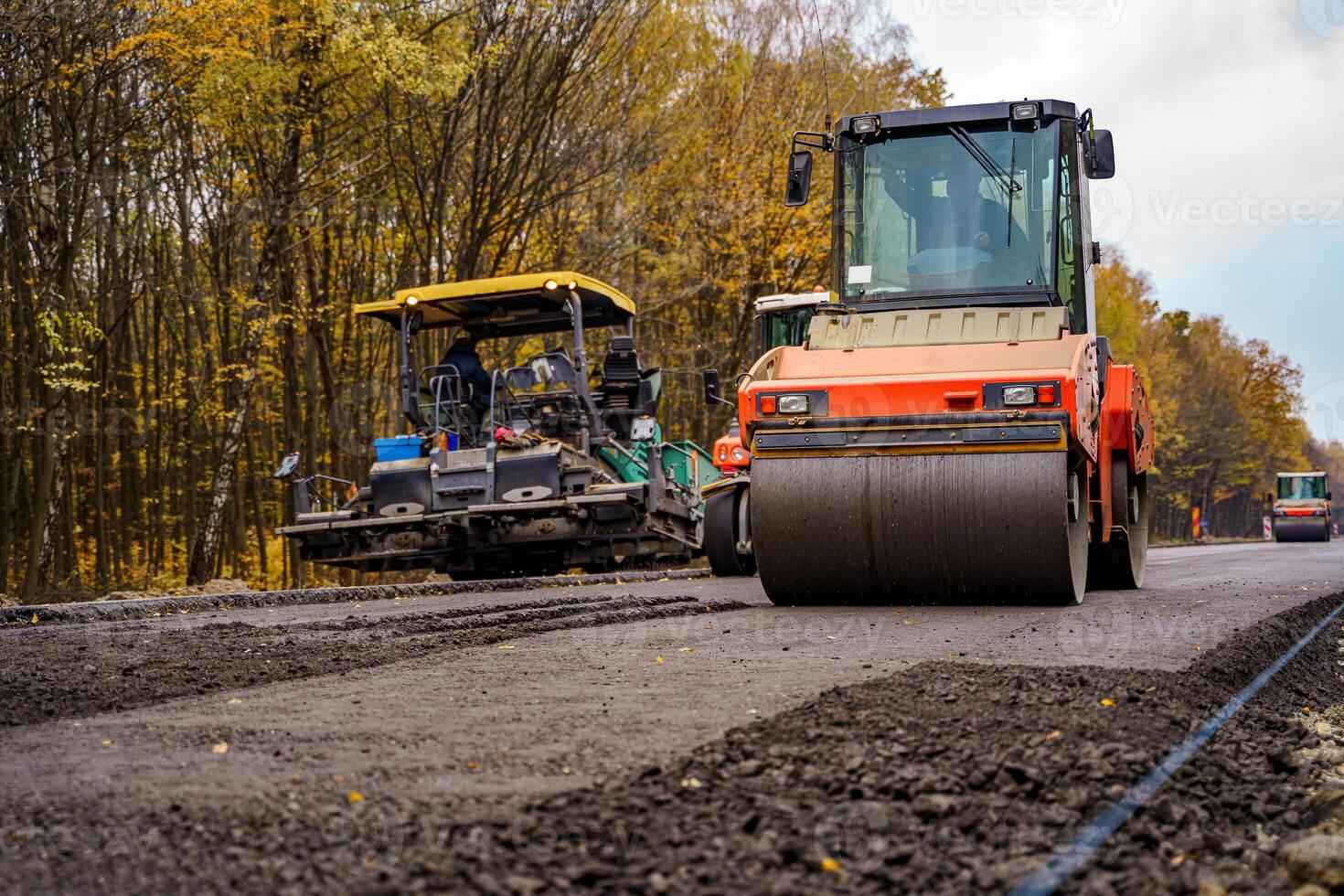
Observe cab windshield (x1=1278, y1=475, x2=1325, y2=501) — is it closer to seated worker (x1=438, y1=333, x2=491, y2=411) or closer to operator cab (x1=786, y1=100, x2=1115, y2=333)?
seated worker (x1=438, y1=333, x2=491, y2=411)

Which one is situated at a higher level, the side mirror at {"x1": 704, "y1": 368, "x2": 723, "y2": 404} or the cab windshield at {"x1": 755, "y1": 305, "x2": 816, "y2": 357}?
the cab windshield at {"x1": 755, "y1": 305, "x2": 816, "y2": 357}

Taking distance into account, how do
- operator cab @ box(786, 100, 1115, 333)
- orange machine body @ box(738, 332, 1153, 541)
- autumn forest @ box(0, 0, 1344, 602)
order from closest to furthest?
orange machine body @ box(738, 332, 1153, 541), operator cab @ box(786, 100, 1115, 333), autumn forest @ box(0, 0, 1344, 602)

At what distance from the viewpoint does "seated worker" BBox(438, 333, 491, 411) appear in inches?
584

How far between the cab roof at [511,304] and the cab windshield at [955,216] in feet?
17.3

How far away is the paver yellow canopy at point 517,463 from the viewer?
13.6 metres

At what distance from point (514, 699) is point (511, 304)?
10960mm

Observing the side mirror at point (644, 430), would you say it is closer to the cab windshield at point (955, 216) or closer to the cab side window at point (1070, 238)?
the cab windshield at point (955, 216)

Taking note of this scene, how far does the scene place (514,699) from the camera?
467 cm

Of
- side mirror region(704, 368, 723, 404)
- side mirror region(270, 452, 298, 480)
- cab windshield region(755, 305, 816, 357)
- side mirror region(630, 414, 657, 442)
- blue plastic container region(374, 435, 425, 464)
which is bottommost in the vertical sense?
side mirror region(270, 452, 298, 480)

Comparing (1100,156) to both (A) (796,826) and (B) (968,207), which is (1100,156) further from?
(A) (796,826)

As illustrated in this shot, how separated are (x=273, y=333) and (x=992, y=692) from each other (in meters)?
18.9

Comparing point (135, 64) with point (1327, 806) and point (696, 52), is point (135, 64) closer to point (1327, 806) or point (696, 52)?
point (696, 52)

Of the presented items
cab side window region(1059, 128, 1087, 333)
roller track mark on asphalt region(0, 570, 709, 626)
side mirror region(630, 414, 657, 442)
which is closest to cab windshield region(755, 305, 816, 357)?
side mirror region(630, 414, 657, 442)

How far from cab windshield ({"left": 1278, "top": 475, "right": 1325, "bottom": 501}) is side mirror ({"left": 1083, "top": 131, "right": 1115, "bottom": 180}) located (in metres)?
43.1
